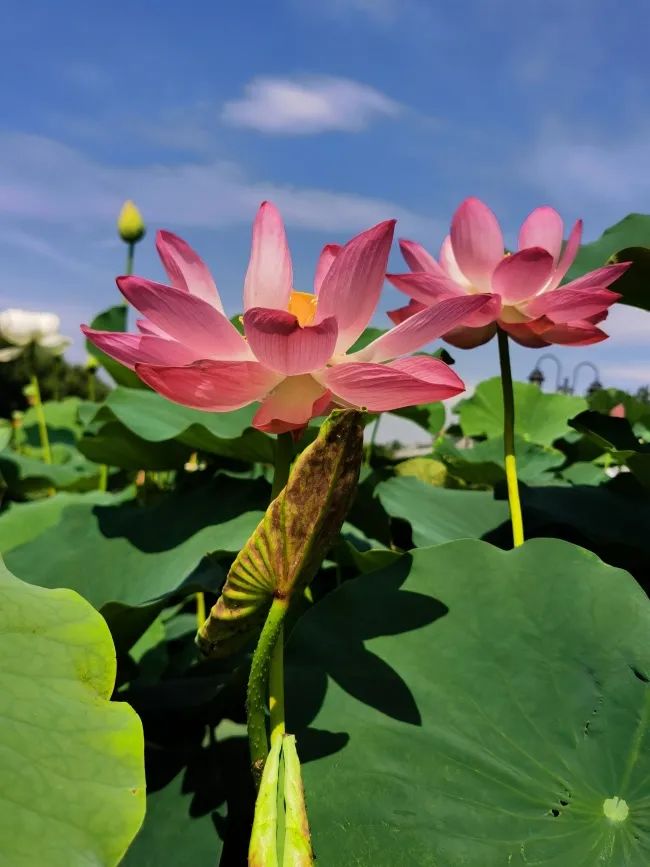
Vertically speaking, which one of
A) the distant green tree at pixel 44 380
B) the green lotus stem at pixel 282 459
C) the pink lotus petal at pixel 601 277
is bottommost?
the distant green tree at pixel 44 380

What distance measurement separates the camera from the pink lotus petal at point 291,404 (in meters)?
0.47

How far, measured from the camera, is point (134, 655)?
1.08 meters

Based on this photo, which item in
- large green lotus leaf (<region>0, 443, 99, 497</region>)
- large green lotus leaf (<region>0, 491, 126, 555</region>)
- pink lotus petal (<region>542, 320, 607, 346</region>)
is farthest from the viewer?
large green lotus leaf (<region>0, 443, 99, 497</region>)

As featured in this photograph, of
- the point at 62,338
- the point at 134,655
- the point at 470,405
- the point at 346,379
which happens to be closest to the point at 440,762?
the point at 346,379

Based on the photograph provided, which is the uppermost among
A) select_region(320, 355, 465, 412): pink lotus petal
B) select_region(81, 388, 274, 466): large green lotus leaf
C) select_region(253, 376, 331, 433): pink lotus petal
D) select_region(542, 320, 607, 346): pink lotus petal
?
select_region(542, 320, 607, 346): pink lotus petal

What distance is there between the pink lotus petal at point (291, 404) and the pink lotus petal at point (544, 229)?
1.17ft

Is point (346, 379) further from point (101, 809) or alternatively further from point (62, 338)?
point (62, 338)

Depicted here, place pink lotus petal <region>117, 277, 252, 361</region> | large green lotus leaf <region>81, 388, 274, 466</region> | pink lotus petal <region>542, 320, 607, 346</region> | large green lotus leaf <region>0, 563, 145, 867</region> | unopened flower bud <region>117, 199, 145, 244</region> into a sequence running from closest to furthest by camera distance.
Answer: large green lotus leaf <region>0, 563, 145, 867</region> → pink lotus petal <region>117, 277, 252, 361</region> → pink lotus petal <region>542, 320, 607, 346</region> → large green lotus leaf <region>81, 388, 274, 466</region> → unopened flower bud <region>117, 199, 145, 244</region>

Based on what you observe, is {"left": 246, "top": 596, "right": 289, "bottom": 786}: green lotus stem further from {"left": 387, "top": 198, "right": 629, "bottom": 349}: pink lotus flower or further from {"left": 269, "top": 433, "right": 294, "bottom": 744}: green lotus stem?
{"left": 387, "top": 198, "right": 629, "bottom": 349}: pink lotus flower

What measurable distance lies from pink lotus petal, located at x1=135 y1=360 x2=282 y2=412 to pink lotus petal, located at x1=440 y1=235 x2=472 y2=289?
32 cm

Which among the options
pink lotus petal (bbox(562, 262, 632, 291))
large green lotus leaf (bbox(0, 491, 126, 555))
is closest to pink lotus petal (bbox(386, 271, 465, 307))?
pink lotus petal (bbox(562, 262, 632, 291))

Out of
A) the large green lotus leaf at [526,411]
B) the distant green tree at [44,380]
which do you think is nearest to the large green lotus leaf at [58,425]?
the distant green tree at [44,380]

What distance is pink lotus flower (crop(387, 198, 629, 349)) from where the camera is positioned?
657mm

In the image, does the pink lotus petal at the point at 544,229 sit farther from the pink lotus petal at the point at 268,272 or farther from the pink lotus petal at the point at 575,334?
the pink lotus petal at the point at 268,272
